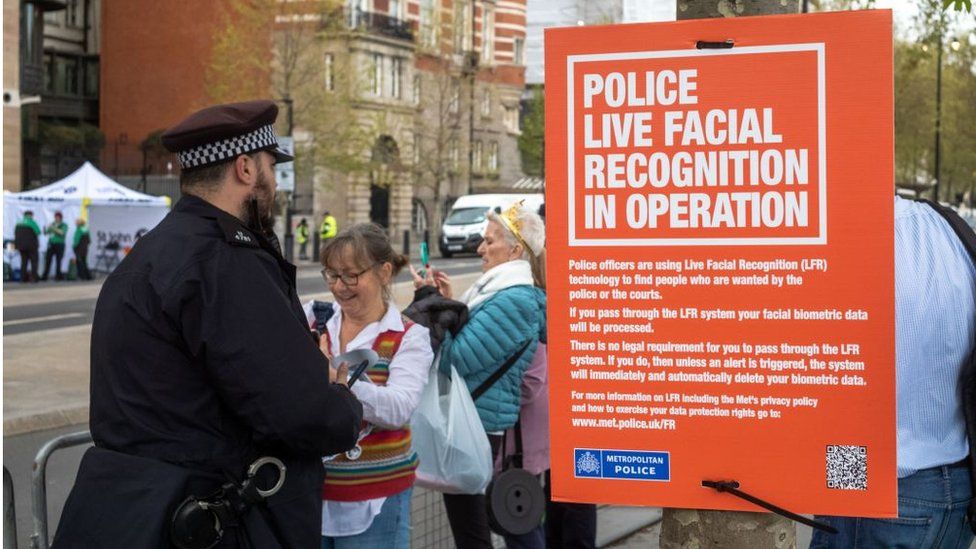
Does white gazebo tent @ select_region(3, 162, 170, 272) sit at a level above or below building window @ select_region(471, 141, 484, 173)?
below

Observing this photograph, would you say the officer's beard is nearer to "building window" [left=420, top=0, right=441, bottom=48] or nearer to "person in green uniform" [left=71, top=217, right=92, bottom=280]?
"person in green uniform" [left=71, top=217, right=92, bottom=280]

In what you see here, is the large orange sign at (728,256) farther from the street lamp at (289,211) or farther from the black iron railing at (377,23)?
the black iron railing at (377,23)

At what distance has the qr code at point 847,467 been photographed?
2.41m

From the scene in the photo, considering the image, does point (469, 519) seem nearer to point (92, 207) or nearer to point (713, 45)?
point (713, 45)

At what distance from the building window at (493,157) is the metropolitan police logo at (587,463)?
67301 mm

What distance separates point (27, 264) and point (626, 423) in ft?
100

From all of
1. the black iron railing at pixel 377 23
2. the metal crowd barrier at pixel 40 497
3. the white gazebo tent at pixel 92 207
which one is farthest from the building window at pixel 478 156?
the metal crowd barrier at pixel 40 497

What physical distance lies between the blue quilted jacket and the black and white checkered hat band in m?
2.05

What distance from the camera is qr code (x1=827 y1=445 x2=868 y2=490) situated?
2.41 meters

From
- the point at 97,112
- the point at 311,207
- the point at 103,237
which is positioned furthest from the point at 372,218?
the point at 103,237

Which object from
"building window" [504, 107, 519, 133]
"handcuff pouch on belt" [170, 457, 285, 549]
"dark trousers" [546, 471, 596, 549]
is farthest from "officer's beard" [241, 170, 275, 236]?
"building window" [504, 107, 519, 133]

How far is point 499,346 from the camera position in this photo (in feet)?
16.0

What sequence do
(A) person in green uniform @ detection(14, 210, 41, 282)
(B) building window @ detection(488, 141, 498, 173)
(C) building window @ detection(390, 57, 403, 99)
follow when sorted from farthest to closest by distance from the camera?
1. (B) building window @ detection(488, 141, 498, 173)
2. (C) building window @ detection(390, 57, 403, 99)
3. (A) person in green uniform @ detection(14, 210, 41, 282)

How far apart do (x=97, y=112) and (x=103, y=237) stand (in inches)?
1174
